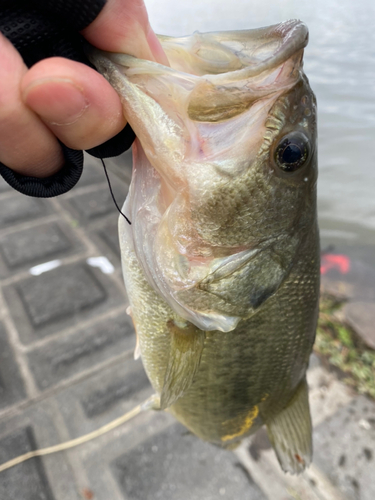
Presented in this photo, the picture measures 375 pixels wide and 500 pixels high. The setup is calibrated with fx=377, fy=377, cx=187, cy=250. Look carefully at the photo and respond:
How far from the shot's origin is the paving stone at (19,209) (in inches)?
133

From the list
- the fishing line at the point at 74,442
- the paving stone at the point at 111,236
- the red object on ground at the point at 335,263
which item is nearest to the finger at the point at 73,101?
the fishing line at the point at 74,442

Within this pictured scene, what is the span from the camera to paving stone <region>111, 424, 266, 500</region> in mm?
1802

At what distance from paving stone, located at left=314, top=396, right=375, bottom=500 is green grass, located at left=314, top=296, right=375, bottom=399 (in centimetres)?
11

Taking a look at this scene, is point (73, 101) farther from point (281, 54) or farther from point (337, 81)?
point (337, 81)

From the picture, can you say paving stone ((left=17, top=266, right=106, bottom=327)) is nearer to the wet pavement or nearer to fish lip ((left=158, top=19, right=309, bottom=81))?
the wet pavement

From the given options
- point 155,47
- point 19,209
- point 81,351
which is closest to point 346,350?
point 81,351

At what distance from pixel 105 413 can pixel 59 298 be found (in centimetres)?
94

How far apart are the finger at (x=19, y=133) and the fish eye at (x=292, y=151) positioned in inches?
17.4

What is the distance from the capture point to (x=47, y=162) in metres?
0.70

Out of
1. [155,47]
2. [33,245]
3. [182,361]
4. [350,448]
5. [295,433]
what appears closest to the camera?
[155,47]

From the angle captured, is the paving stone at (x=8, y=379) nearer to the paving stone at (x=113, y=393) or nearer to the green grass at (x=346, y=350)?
the paving stone at (x=113, y=393)

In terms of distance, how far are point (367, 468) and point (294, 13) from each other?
12243 millimetres

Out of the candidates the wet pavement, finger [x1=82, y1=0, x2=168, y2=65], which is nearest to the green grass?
the wet pavement

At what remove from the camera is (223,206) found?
0.81 meters
